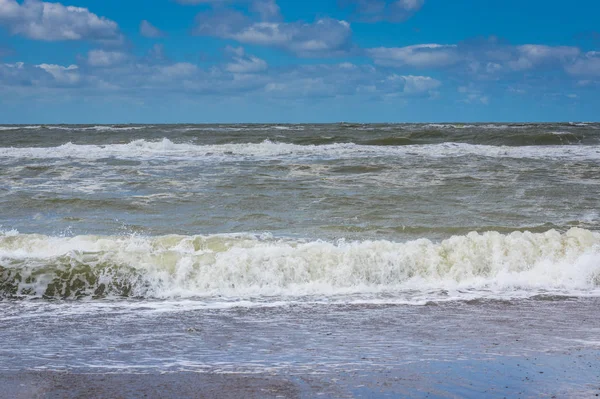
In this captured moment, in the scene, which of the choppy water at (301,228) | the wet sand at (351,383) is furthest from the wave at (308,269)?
the wet sand at (351,383)

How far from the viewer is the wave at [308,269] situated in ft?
23.5

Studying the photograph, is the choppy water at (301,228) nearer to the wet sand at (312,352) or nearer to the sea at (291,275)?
the sea at (291,275)

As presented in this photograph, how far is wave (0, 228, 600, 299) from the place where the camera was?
7176 mm

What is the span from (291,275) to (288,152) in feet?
65.5

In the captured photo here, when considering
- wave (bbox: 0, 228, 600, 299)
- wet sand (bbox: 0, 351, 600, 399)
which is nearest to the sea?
wave (bbox: 0, 228, 600, 299)

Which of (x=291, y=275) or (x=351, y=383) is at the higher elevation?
(x=351, y=383)

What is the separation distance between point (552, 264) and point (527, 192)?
7239 mm

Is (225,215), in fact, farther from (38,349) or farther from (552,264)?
(38,349)

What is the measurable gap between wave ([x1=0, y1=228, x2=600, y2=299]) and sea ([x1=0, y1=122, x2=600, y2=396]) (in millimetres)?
22

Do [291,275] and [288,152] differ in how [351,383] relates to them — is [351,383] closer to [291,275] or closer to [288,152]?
[291,275]

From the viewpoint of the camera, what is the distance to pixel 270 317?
5.93 metres

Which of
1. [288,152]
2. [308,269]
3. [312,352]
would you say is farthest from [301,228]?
[288,152]

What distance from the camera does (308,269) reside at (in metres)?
7.56

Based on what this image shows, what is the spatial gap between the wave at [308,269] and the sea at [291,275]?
0.02 metres
